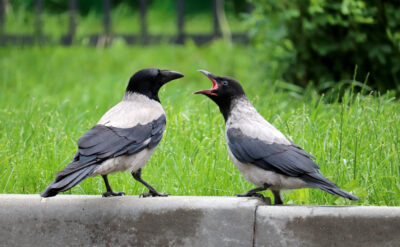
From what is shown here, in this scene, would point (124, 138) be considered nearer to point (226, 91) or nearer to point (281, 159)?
point (226, 91)

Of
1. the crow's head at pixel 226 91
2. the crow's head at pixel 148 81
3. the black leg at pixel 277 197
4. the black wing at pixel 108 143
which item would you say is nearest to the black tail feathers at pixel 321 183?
the black leg at pixel 277 197

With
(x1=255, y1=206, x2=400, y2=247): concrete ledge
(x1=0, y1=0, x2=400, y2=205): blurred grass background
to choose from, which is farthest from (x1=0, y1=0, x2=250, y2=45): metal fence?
(x1=255, y1=206, x2=400, y2=247): concrete ledge

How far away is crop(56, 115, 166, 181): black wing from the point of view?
9.93 feet

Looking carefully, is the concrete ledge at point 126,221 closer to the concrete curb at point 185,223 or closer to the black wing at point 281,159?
the concrete curb at point 185,223

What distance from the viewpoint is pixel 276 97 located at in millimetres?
5793

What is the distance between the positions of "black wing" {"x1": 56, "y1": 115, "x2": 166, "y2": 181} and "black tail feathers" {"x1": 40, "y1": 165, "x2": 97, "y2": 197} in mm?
15

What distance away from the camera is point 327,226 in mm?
2873

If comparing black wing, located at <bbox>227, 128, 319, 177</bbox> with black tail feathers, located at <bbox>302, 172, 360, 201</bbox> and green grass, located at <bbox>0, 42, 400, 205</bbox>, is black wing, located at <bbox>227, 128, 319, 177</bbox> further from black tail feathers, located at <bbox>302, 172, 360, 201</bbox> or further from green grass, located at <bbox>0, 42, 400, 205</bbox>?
green grass, located at <bbox>0, 42, 400, 205</bbox>

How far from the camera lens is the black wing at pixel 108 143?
9.93ft

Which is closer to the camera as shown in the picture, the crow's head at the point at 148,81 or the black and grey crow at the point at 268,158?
the black and grey crow at the point at 268,158

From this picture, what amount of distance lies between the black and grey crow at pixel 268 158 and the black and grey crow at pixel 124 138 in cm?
38

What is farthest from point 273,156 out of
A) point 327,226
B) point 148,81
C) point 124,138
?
point 148,81

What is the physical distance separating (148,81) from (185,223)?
1.00 m

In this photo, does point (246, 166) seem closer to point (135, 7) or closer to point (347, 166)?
point (347, 166)
